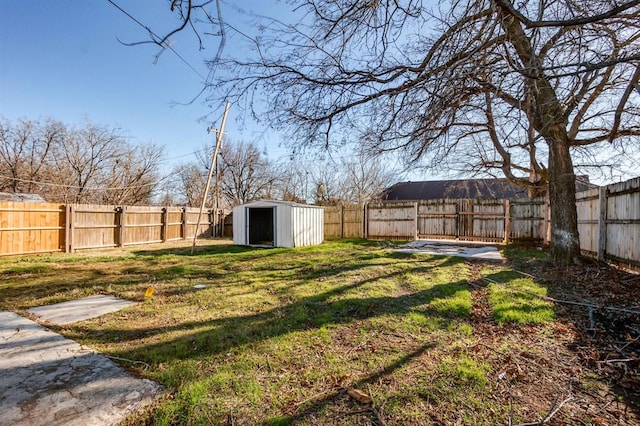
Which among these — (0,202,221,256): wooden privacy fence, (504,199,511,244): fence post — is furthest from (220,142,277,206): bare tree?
(504,199,511,244): fence post

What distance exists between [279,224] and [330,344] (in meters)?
8.24

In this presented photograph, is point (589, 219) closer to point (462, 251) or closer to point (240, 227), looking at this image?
point (462, 251)

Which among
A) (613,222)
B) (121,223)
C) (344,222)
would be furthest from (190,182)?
(613,222)

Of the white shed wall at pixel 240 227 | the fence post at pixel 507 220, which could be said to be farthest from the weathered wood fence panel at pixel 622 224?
the white shed wall at pixel 240 227

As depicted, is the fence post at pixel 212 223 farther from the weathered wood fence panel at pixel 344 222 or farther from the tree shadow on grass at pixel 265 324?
the tree shadow on grass at pixel 265 324

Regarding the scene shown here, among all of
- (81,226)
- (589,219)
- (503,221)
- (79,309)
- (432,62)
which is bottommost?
(79,309)

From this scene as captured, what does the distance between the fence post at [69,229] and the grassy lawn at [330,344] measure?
174 inches

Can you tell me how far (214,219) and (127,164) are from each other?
24.4ft

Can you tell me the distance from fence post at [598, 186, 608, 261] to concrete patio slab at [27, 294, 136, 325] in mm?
8073

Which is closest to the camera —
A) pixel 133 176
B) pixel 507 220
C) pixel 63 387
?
pixel 63 387

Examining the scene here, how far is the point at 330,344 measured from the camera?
2455mm

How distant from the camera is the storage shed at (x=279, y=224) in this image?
10352mm

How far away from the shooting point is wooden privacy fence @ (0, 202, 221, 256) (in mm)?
7871

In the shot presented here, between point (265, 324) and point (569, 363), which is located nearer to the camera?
point (569, 363)
